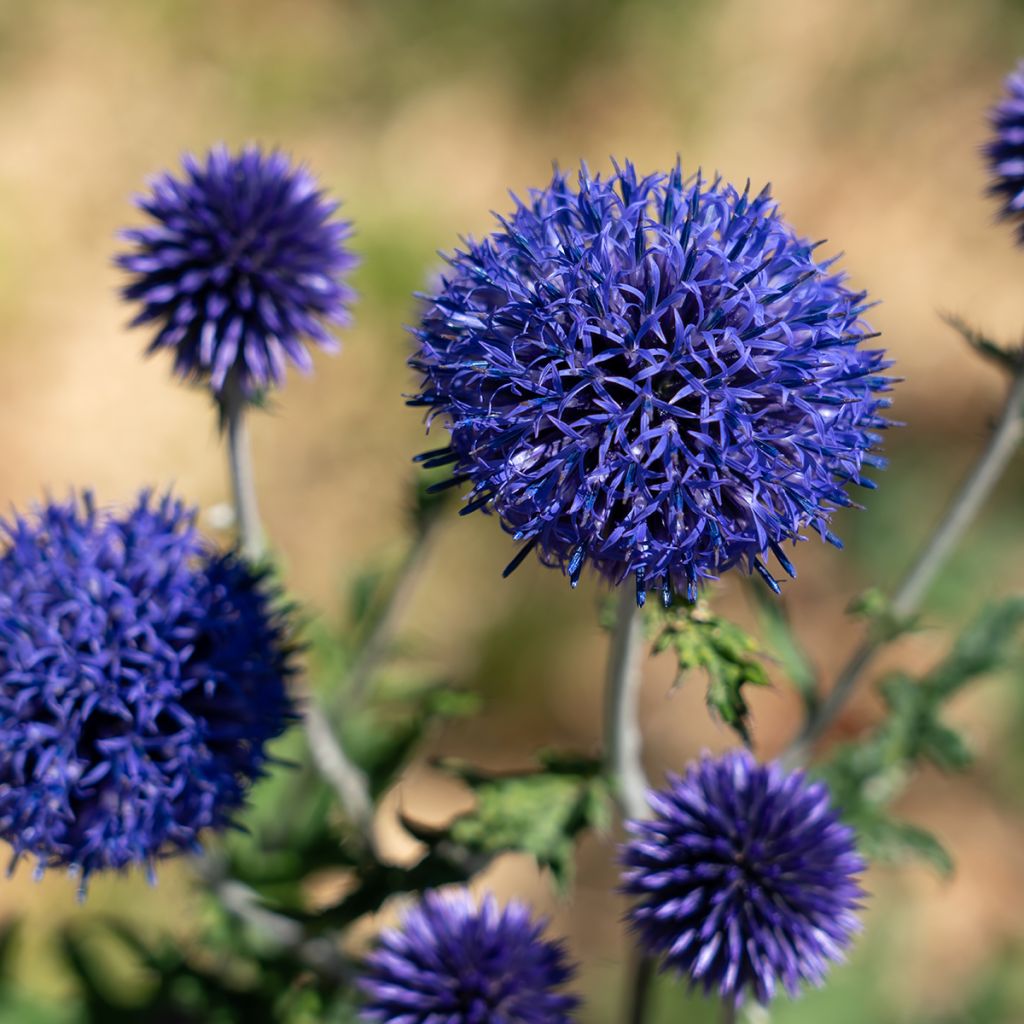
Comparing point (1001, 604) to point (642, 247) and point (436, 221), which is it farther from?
point (436, 221)

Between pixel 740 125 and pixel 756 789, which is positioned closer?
pixel 756 789

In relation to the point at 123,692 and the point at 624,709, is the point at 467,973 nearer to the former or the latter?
the point at 624,709

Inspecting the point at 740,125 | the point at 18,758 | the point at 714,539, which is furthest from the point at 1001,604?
the point at 740,125

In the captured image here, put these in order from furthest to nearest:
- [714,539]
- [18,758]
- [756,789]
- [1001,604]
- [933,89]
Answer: [933,89] → [1001,604] → [756,789] → [18,758] → [714,539]

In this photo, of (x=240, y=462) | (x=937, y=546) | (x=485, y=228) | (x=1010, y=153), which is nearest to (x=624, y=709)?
(x=937, y=546)

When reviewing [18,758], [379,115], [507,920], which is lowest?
[507,920]

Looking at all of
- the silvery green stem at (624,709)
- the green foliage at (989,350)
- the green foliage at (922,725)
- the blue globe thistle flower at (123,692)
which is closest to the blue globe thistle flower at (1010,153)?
the green foliage at (989,350)

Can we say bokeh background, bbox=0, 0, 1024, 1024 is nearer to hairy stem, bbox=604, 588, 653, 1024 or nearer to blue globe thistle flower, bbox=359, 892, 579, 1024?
hairy stem, bbox=604, 588, 653, 1024
